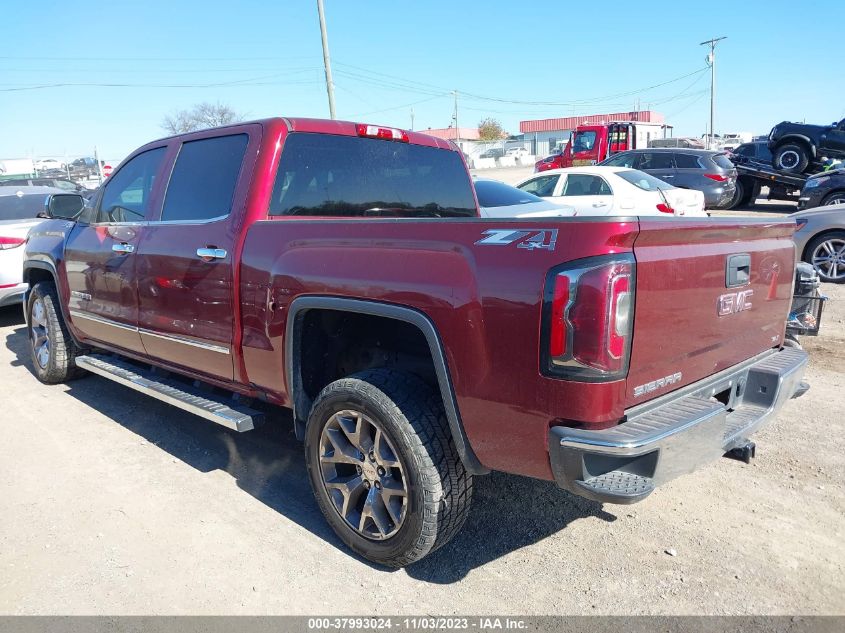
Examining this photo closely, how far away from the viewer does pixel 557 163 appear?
2500 cm

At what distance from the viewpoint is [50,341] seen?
5.60m

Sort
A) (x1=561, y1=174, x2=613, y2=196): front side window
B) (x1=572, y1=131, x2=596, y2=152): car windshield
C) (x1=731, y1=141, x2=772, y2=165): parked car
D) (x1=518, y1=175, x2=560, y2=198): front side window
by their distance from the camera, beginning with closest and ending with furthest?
(x1=561, y1=174, x2=613, y2=196): front side window, (x1=518, y1=175, x2=560, y2=198): front side window, (x1=731, y1=141, x2=772, y2=165): parked car, (x1=572, y1=131, x2=596, y2=152): car windshield

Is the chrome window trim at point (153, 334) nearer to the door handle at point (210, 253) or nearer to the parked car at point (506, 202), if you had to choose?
the door handle at point (210, 253)

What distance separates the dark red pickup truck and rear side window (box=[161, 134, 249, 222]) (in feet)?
0.06

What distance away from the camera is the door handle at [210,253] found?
342cm

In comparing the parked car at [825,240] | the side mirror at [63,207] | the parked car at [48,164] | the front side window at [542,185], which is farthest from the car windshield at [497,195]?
the parked car at [48,164]

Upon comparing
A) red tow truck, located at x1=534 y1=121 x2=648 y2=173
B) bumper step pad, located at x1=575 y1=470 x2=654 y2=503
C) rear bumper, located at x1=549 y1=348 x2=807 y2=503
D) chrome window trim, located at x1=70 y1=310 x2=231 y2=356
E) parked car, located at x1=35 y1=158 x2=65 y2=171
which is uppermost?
parked car, located at x1=35 y1=158 x2=65 y2=171

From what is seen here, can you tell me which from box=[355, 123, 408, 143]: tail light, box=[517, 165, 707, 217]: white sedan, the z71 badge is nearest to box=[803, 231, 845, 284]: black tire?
box=[517, 165, 707, 217]: white sedan

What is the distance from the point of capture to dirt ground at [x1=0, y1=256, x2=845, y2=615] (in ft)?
8.98

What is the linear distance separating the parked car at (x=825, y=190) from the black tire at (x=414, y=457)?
478 inches

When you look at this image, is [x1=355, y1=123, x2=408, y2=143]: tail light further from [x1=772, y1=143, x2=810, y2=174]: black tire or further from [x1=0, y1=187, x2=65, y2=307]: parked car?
[x1=772, y1=143, x2=810, y2=174]: black tire

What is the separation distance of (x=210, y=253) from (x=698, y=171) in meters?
14.9

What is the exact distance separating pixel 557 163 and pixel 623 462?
24135 millimetres

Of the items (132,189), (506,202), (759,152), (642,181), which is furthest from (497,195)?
(759,152)
